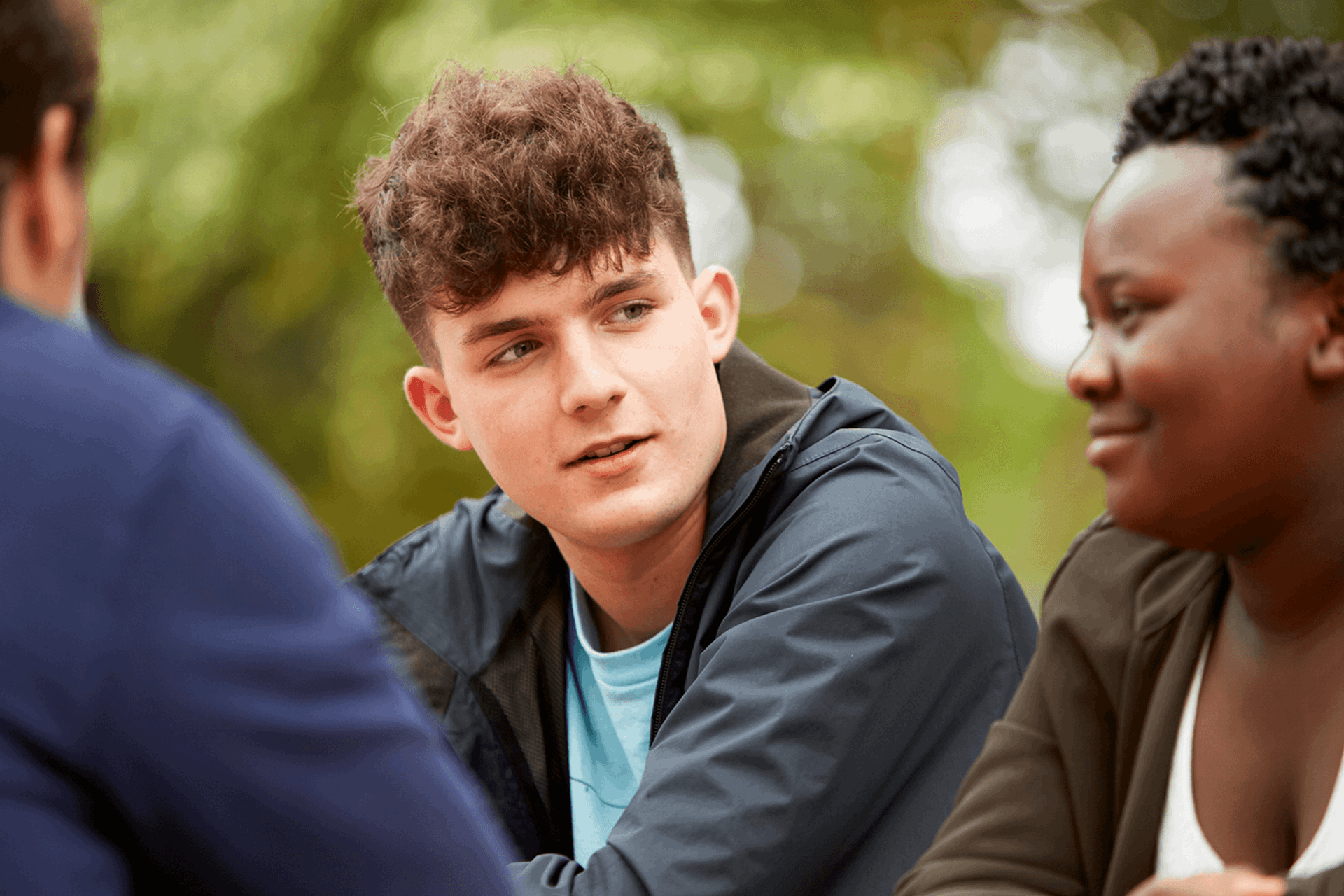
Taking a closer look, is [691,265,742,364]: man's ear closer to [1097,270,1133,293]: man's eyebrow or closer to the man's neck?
the man's neck

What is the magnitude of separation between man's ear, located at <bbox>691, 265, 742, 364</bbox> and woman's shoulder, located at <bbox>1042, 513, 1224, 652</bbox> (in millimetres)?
1119

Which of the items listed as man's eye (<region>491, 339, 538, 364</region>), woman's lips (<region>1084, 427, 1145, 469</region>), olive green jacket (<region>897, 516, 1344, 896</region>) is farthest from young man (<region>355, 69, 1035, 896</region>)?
woman's lips (<region>1084, 427, 1145, 469</region>)

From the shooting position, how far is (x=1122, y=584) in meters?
1.29

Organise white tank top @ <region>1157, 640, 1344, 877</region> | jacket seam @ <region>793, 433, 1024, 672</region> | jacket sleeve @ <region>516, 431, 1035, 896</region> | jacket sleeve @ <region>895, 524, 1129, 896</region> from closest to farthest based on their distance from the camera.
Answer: white tank top @ <region>1157, 640, 1344, 877</region>, jacket sleeve @ <region>895, 524, 1129, 896</region>, jacket sleeve @ <region>516, 431, 1035, 896</region>, jacket seam @ <region>793, 433, 1024, 672</region>

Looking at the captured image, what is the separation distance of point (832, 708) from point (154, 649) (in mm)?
1146

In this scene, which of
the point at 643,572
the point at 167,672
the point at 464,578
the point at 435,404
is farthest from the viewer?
the point at 464,578

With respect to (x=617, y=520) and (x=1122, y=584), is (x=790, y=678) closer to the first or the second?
(x=617, y=520)

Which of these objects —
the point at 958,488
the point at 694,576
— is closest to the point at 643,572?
the point at 694,576

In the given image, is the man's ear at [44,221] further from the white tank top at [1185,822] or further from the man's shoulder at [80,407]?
the white tank top at [1185,822]

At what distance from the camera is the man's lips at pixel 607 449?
2125mm

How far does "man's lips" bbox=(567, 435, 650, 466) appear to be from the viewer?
212 centimetres

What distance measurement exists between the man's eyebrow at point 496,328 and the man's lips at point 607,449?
0.72 ft

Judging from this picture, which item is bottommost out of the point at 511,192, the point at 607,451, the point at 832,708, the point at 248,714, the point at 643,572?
the point at 832,708

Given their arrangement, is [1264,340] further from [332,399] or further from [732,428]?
[332,399]
